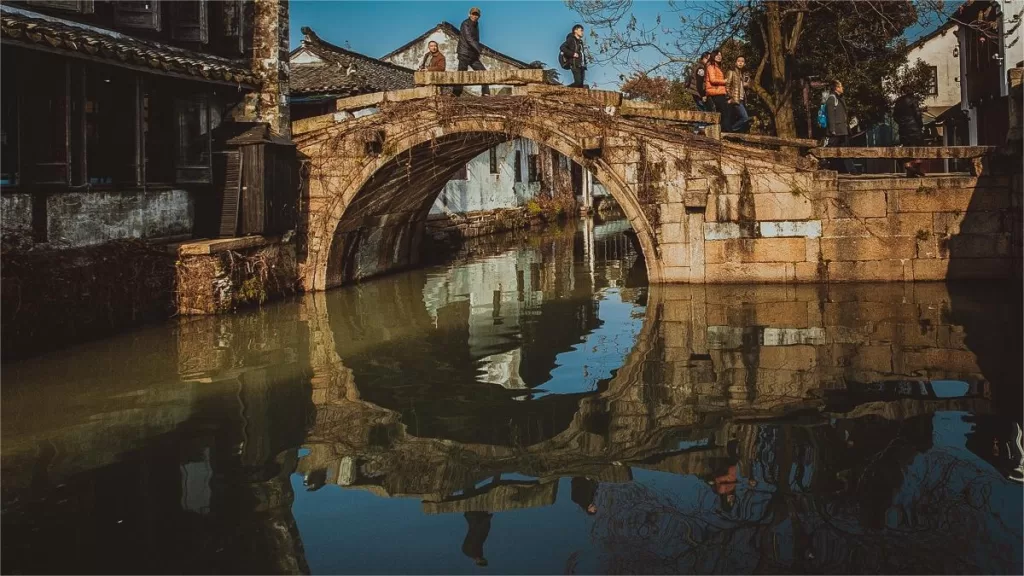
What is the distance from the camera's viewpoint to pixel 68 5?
1148 centimetres

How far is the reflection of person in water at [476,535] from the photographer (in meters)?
4.54

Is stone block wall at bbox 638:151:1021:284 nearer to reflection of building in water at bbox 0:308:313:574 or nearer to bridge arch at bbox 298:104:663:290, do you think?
bridge arch at bbox 298:104:663:290

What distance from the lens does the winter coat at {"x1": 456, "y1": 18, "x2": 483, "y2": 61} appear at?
14.8 metres

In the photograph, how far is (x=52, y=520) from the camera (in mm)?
5066

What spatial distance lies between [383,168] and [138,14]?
13.1 feet

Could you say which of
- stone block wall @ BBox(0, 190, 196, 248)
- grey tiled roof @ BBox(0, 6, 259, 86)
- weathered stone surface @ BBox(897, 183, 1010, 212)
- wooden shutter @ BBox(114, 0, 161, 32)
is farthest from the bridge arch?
weathered stone surface @ BBox(897, 183, 1010, 212)

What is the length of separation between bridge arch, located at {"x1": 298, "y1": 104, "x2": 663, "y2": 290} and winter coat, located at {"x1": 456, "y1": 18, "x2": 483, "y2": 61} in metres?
1.35

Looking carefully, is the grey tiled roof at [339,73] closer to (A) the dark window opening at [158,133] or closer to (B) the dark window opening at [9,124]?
(A) the dark window opening at [158,133]

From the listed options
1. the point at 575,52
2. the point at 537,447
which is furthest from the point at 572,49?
the point at 537,447

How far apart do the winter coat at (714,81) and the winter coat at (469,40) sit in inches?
146

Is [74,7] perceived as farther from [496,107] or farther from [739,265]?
[739,265]

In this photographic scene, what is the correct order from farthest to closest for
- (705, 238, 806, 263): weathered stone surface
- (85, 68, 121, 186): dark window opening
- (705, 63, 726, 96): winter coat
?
(705, 63, 726, 96): winter coat < (705, 238, 806, 263): weathered stone surface < (85, 68, 121, 186): dark window opening

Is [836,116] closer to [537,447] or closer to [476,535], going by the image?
[537,447]

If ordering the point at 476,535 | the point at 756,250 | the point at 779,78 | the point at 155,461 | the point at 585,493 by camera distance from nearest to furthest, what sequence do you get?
the point at 476,535 → the point at 585,493 → the point at 155,461 → the point at 756,250 → the point at 779,78
